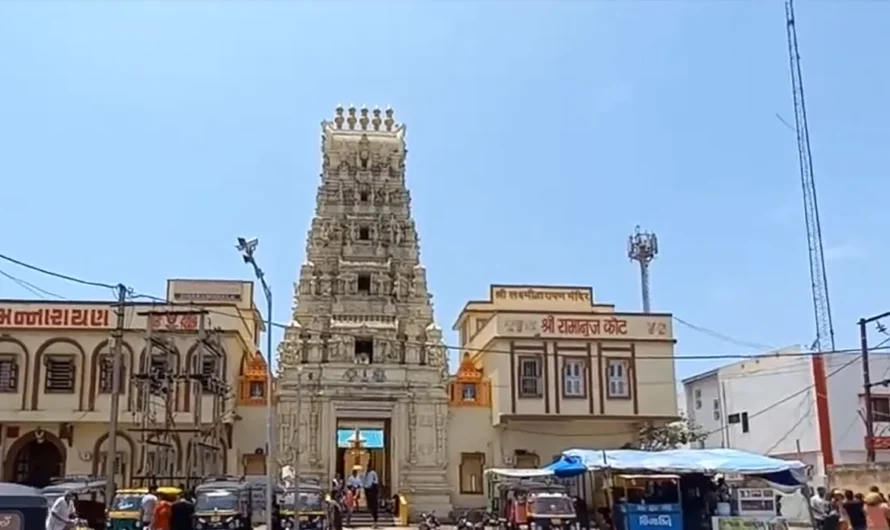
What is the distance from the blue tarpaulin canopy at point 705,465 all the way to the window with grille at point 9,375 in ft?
78.8

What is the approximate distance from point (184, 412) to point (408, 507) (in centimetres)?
937

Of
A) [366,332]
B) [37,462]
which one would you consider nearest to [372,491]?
[366,332]

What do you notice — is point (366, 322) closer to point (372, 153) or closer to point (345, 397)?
point (345, 397)

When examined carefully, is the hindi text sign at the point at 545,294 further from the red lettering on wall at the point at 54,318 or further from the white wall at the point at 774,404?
the red lettering on wall at the point at 54,318

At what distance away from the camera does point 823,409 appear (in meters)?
40.5

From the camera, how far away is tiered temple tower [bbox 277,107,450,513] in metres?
40.5

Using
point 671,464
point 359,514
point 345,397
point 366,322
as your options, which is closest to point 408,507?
point 359,514

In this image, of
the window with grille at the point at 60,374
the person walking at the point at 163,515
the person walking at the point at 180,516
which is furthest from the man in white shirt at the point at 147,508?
the window with grille at the point at 60,374

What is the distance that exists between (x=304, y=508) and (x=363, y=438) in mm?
18977

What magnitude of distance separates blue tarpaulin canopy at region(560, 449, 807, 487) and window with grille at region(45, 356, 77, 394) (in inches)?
891

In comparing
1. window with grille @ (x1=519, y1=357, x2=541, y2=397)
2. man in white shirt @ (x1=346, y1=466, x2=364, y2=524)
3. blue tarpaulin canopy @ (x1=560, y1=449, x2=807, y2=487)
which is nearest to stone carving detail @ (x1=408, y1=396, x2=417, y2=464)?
man in white shirt @ (x1=346, y1=466, x2=364, y2=524)

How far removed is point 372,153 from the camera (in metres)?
48.2

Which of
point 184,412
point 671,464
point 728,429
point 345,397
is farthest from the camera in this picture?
point 728,429

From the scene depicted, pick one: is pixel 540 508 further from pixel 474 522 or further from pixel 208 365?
pixel 208 365
